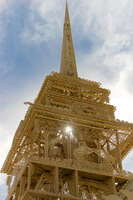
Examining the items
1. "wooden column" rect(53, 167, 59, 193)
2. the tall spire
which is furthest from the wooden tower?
the tall spire

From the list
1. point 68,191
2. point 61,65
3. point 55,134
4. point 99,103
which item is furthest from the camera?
point 61,65

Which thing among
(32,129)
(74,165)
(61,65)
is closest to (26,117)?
(32,129)

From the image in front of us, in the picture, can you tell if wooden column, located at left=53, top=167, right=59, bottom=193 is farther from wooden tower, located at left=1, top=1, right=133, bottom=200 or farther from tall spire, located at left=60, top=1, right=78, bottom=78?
tall spire, located at left=60, top=1, right=78, bottom=78

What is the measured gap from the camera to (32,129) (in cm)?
4075

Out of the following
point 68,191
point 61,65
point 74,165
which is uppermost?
point 61,65

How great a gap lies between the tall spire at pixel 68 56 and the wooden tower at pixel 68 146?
6240 millimetres

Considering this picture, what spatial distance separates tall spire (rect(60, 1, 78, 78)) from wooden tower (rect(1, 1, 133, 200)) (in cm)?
624

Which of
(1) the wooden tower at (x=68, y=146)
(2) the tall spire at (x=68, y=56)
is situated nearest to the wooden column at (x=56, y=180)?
(1) the wooden tower at (x=68, y=146)

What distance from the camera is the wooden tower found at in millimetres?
33031

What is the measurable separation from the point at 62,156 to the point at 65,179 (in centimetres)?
A: 619

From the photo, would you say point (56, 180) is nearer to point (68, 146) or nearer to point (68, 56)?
point (68, 146)

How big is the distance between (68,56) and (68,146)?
25.5 metres

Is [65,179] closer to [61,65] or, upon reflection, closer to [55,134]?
[55,134]

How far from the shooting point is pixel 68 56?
2362 inches
